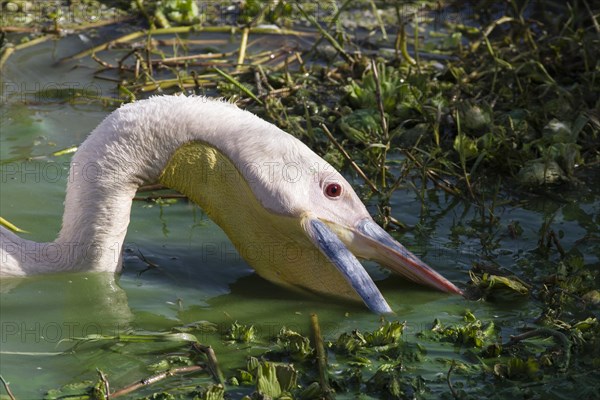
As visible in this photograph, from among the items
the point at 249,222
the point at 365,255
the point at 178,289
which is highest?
the point at 249,222

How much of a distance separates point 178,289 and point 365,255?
0.86m

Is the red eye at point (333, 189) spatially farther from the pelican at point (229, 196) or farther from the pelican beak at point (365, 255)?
the pelican beak at point (365, 255)

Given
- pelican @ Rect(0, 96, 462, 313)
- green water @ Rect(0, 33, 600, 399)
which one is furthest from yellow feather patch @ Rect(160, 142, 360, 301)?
green water @ Rect(0, 33, 600, 399)

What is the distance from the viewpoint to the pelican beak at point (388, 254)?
4445 millimetres

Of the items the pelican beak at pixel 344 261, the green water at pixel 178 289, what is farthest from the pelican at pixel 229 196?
the green water at pixel 178 289

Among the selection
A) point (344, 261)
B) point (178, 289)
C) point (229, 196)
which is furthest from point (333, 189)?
point (178, 289)

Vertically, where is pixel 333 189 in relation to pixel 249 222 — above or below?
above

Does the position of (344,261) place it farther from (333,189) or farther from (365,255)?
(333,189)

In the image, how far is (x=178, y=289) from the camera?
4.64 meters

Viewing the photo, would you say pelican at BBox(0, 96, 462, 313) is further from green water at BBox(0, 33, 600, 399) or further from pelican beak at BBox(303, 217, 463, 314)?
green water at BBox(0, 33, 600, 399)

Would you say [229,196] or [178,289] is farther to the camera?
[178,289]

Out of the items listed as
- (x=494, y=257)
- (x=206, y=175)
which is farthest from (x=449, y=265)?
(x=206, y=175)

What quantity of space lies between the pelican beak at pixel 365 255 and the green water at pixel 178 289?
3.1 inches

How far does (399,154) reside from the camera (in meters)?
6.39
